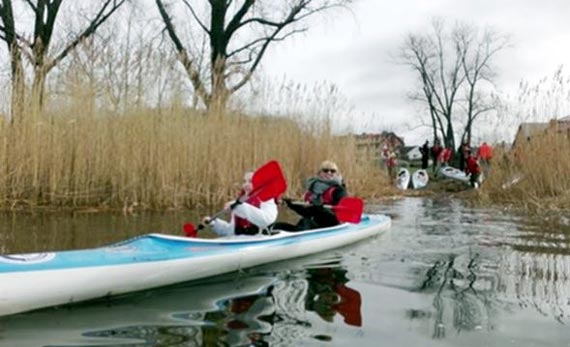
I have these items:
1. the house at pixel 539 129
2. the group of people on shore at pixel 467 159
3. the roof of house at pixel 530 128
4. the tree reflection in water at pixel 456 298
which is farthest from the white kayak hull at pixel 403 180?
the tree reflection in water at pixel 456 298

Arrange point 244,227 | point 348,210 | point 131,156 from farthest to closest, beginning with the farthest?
point 131,156, point 348,210, point 244,227

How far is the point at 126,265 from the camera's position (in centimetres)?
450

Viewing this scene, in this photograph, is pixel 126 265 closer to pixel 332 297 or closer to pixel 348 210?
pixel 332 297

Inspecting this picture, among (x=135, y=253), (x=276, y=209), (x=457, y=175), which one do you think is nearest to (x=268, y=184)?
(x=276, y=209)

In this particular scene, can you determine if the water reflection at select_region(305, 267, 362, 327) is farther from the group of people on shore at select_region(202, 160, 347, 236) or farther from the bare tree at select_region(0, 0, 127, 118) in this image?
the bare tree at select_region(0, 0, 127, 118)

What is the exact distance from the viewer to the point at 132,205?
9172 millimetres

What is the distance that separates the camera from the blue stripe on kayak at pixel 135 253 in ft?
13.2

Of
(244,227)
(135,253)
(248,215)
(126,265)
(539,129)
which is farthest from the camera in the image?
(539,129)

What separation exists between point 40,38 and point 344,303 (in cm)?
783

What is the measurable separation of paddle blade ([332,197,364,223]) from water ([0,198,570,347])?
37cm

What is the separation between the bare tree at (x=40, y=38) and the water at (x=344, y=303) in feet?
6.91

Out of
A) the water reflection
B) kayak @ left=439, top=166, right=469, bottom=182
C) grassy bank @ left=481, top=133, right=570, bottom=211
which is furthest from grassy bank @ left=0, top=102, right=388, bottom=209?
kayak @ left=439, top=166, right=469, bottom=182

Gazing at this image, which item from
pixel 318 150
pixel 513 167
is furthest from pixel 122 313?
pixel 513 167

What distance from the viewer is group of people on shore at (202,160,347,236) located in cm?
598
